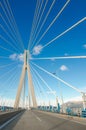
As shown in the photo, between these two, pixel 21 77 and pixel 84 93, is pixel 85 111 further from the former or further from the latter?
pixel 21 77

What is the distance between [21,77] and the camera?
47.1 m

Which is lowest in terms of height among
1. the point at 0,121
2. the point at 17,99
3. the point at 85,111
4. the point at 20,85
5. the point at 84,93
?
the point at 0,121

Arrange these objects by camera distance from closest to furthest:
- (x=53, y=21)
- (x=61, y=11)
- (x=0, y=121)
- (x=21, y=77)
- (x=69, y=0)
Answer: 1. (x=69, y=0)
2. (x=61, y=11)
3. (x=0, y=121)
4. (x=53, y=21)
5. (x=21, y=77)

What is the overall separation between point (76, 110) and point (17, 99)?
28493 mm

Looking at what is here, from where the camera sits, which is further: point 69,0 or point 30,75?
point 30,75

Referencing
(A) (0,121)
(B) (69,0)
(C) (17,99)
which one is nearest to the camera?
(B) (69,0)

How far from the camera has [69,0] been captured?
1174cm

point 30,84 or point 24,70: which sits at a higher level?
point 24,70

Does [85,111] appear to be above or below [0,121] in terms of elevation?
above

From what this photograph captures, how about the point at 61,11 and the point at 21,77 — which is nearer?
the point at 61,11

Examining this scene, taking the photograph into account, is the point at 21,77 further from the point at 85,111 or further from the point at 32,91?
the point at 85,111

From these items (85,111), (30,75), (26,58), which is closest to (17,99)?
(30,75)

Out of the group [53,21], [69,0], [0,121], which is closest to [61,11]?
[69,0]

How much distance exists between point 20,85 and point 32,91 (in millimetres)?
4553
